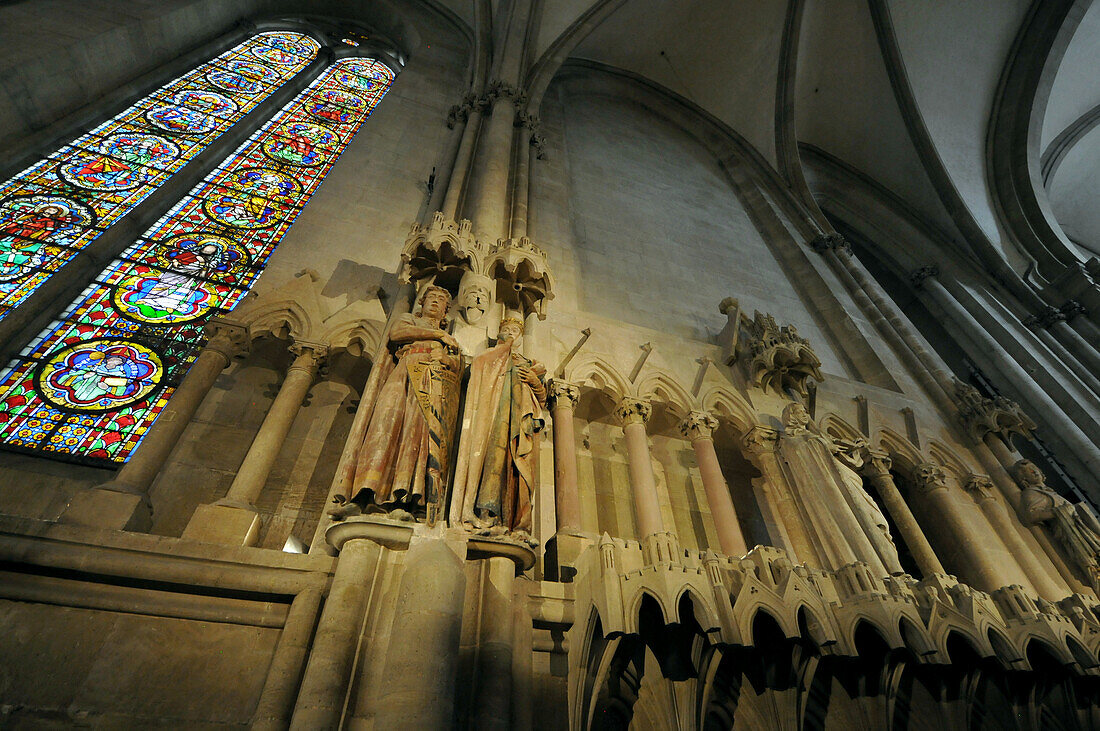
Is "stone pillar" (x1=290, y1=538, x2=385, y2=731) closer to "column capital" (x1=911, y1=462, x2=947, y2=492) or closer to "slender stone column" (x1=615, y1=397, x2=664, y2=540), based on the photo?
"slender stone column" (x1=615, y1=397, x2=664, y2=540)

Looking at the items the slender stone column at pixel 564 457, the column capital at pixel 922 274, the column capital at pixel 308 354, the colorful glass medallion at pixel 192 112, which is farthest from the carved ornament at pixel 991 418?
the colorful glass medallion at pixel 192 112

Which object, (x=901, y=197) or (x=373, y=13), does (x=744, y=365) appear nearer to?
(x=901, y=197)

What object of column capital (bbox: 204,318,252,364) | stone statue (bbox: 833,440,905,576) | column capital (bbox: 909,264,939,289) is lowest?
stone statue (bbox: 833,440,905,576)

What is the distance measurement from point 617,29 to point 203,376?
11.5 metres

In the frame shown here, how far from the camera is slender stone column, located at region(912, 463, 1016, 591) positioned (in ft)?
16.3

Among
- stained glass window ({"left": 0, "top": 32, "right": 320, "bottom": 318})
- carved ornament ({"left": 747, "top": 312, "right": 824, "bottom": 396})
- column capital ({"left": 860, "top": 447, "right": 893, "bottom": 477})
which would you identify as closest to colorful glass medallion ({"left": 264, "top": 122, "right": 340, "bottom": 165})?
stained glass window ({"left": 0, "top": 32, "right": 320, "bottom": 318})

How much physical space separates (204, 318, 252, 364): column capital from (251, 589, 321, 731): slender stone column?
222cm

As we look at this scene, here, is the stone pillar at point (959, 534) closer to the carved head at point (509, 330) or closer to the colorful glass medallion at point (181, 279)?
the carved head at point (509, 330)

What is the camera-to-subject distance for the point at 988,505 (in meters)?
5.69

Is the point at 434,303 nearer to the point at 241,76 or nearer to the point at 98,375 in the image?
the point at 98,375

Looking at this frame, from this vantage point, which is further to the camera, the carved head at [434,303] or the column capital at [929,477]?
the column capital at [929,477]

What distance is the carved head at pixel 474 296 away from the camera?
472 centimetres

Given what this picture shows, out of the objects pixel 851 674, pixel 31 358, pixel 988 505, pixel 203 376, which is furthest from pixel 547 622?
pixel 988 505

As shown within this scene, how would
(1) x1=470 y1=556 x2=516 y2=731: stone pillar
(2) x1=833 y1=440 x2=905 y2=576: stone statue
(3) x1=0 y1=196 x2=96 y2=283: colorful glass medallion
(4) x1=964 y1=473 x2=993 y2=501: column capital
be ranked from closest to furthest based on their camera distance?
(1) x1=470 y1=556 x2=516 y2=731: stone pillar → (2) x1=833 y1=440 x2=905 y2=576: stone statue → (3) x1=0 y1=196 x2=96 y2=283: colorful glass medallion → (4) x1=964 y1=473 x2=993 y2=501: column capital
